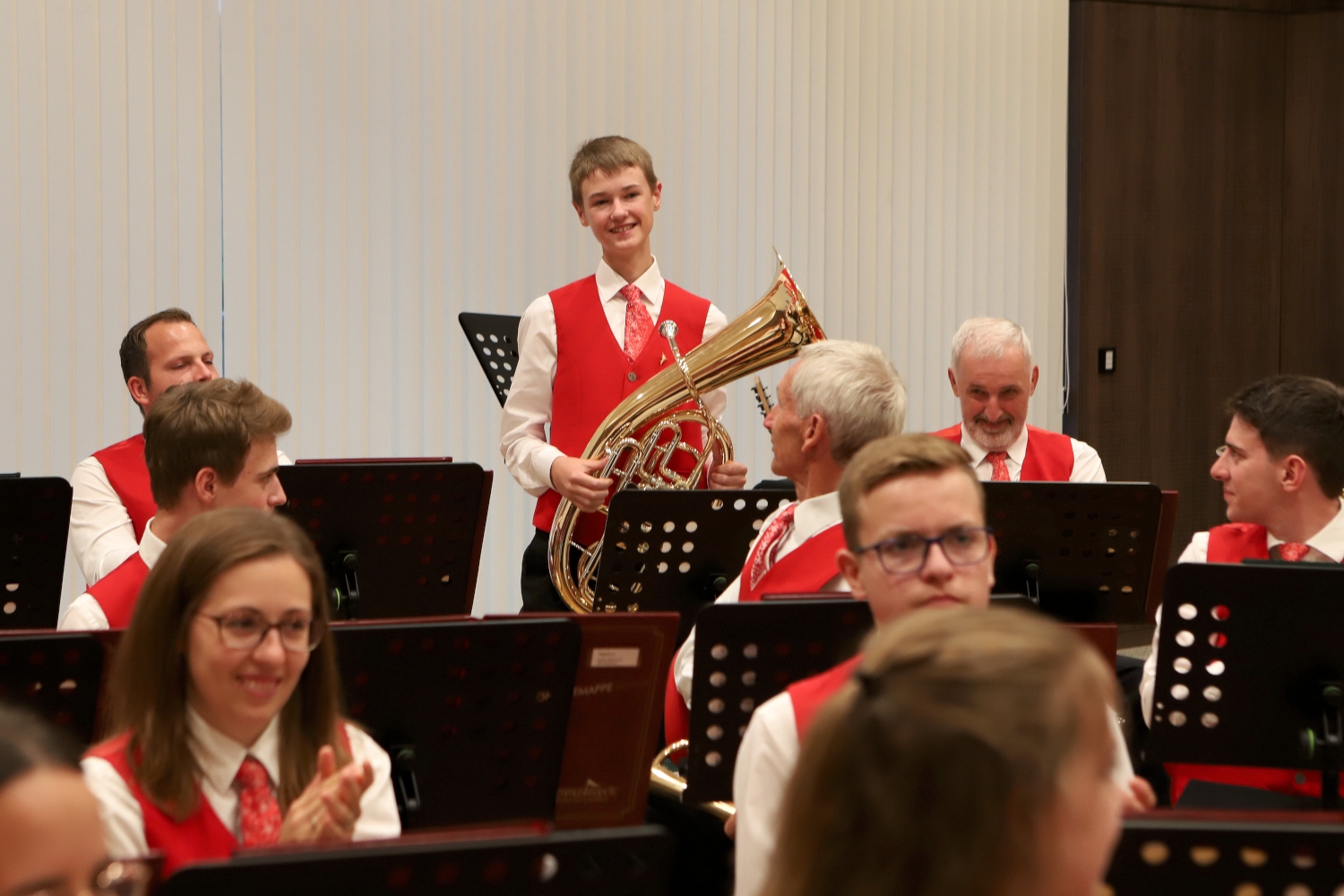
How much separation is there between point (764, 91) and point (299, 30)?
176 cm

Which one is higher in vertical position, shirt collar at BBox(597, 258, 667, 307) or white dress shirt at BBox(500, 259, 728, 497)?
shirt collar at BBox(597, 258, 667, 307)

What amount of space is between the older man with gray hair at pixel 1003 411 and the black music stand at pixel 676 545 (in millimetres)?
1048

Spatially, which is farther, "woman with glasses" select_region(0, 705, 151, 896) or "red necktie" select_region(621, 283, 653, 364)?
"red necktie" select_region(621, 283, 653, 364)

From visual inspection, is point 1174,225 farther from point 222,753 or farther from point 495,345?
point 222,753

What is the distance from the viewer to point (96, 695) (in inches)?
77.9

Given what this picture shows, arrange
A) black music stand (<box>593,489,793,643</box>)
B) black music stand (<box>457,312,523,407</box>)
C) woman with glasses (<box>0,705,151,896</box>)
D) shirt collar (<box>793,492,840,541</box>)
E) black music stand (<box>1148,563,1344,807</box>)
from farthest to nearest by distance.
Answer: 1. black music stand (<box>457,312,523,407</box>)
2. black music stand (<box>593,489,793,643</box>)
3. shirt collar (<box>793,492,840,541</box>)
4. black music stand (<box>1148,563,1344,807</box>)
5. woman with glasses (<box>0,705,151,896</box>)

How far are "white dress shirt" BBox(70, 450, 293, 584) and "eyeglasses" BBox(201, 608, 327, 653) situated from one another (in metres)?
1.62

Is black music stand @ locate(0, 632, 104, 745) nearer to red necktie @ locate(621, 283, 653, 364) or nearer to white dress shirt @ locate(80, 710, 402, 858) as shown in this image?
white dress shirt @ locate(80, 710, 402, 858)

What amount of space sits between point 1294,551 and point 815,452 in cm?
99

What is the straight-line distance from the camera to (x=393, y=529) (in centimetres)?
292

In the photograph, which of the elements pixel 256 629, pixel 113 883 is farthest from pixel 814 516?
pixel 113 883

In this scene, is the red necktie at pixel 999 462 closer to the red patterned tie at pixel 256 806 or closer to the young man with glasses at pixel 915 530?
the young man with glasses at pixel 915 530

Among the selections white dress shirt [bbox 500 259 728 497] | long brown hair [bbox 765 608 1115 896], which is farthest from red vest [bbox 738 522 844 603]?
long brown hair [bbox 765 608 1115 896]

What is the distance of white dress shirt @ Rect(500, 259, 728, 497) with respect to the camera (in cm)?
391
